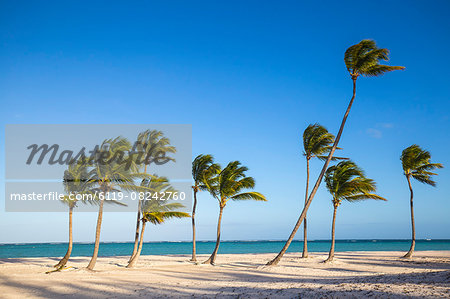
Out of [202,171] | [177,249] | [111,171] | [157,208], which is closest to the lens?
[111,171]

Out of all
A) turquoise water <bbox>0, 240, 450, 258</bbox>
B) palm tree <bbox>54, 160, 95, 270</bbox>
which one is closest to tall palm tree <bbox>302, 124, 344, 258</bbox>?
palm tree <bbox>54, 160, 95, 270</bbox>

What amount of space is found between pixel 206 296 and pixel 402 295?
515 centimetres

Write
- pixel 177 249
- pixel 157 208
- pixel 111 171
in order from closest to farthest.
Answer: pixel 111 171, pixel 157 208, pixel 177 249

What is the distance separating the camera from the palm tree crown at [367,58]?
17.2 metres

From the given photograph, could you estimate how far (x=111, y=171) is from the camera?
16.0 metres

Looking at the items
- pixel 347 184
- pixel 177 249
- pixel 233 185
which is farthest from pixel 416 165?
pixel 177 249

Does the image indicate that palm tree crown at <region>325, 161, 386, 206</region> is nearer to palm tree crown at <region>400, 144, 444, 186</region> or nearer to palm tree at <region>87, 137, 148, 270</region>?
palm tree crown at <region>400, 144, 444, 186</region>

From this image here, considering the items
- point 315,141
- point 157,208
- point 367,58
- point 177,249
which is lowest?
point 177,249

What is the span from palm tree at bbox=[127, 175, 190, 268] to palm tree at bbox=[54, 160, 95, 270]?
11.2ft

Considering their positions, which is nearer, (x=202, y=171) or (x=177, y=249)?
(x=202, y=171)

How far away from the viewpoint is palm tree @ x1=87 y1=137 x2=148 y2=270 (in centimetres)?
1603

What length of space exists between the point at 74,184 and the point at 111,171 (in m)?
3.10

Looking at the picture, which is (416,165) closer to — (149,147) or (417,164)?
(417,164)

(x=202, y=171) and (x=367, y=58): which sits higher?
(x=367, y=58)
